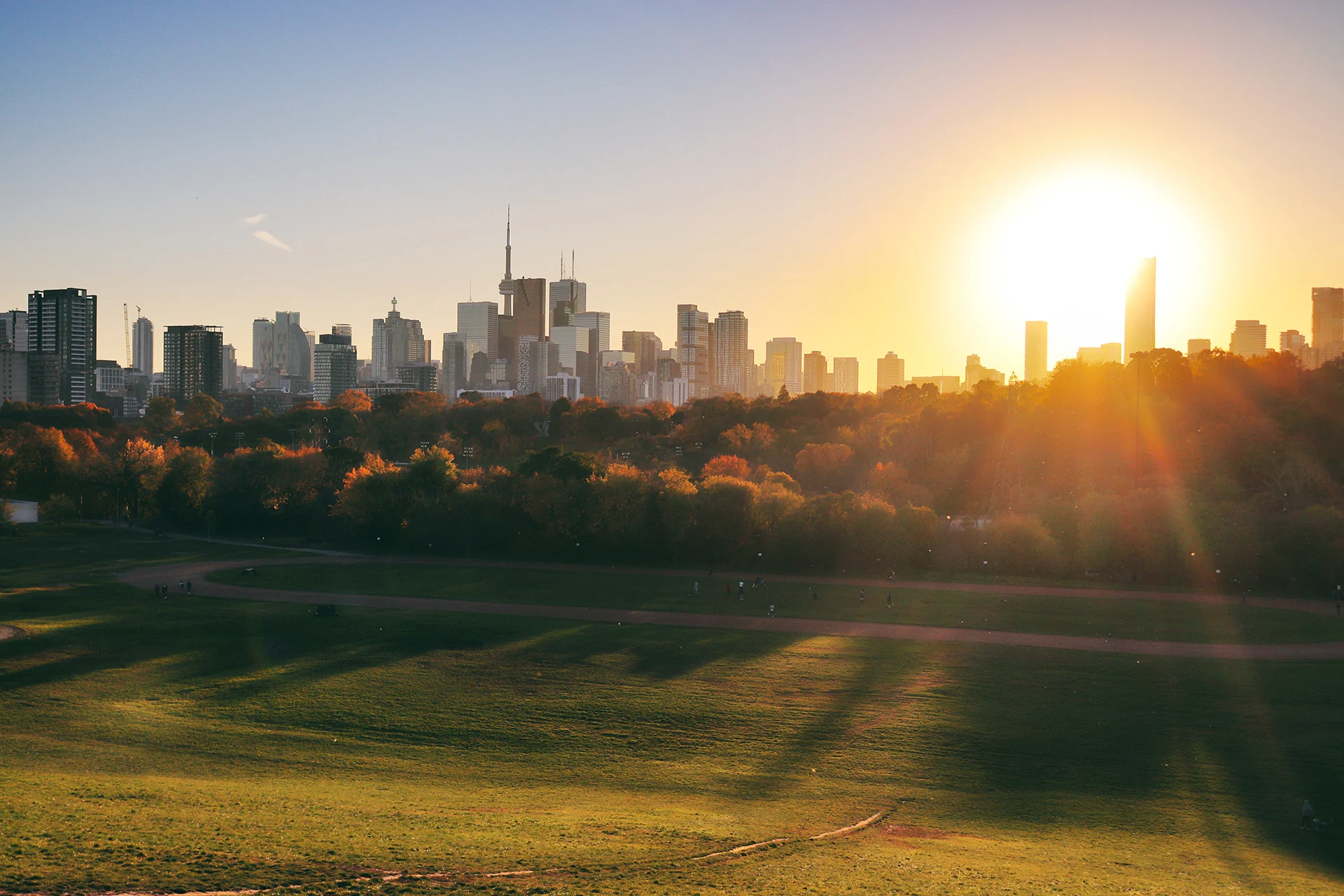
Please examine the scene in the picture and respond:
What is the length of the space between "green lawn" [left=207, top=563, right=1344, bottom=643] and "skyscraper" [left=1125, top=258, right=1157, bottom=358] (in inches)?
3719

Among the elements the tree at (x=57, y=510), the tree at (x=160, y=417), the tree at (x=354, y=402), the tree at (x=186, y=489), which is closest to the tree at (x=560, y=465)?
the tree at (x=186, y=489)

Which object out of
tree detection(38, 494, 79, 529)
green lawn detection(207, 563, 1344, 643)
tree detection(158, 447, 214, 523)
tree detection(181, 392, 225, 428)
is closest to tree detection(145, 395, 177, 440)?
tree detection(181, 392, 225, 428)

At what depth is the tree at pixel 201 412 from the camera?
16512cm

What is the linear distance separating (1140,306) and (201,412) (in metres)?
151

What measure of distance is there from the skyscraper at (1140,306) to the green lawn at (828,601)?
94452 mm

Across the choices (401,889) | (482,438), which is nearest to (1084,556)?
(401,889)

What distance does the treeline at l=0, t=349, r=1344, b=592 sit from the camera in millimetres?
Result: 59281

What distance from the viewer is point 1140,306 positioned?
446ft

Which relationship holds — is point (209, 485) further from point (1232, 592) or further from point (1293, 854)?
point (1293, 854)

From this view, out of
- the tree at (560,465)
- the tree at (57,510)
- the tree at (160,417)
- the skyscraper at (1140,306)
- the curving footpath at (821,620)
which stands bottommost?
the curving footpath at (821,620)

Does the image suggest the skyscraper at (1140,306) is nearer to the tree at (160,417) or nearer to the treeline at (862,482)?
the treeline at (862,482)

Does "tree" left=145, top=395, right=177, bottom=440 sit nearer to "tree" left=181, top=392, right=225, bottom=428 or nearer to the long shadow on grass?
"tree" left=181, top=392, right=225, bottom=428

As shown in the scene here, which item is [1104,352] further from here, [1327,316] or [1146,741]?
[1146,741]

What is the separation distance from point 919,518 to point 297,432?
309 feet
